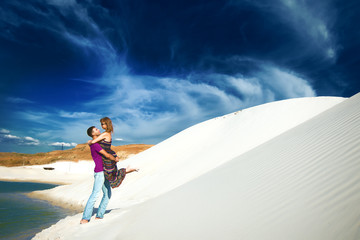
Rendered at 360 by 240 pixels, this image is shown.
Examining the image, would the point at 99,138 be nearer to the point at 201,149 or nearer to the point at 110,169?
the point at 110,169

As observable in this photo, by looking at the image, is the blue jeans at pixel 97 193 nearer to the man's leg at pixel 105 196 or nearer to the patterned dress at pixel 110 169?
the man's leg at pixel 105 196

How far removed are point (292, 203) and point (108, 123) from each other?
3.15 metres

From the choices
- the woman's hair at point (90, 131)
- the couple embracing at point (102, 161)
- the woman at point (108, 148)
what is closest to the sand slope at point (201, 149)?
the couple embracing at point (102, 161)

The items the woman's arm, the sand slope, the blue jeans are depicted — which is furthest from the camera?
the sand slope

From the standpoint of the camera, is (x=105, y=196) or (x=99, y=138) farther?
(x=105, y=196)

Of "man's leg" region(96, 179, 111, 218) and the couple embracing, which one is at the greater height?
the couple embracing

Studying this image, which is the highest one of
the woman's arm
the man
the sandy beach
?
the woman's arm

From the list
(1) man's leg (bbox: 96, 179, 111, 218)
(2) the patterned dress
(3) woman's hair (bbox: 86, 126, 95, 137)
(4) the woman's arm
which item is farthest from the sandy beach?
(3) woman's hair (bbox: 86, 126, 95, 137)

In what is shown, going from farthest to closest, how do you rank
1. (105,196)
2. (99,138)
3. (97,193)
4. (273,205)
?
(105,196)
(97,193)
(99,138)
(273,205)

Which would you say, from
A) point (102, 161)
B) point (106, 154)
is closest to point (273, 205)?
point (106, 154)

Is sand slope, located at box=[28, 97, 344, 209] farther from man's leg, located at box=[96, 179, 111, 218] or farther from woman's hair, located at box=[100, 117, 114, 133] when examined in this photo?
woman's hair, located at box=[100, 117, 114, 133]

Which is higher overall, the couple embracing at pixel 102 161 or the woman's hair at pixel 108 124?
the woman's hair at pixel 108 124

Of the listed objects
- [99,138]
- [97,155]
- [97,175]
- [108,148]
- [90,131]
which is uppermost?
[90,131]

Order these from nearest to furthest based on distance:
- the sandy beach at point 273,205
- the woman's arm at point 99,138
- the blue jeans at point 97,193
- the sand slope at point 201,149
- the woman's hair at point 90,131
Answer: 1. the sandy beach at point 273,205
2. the woman's arm at point 99,138
3. the blue jeans at point 97,193
4. the woman's hair at point 90,131
5. the sand slope at point 201,149
